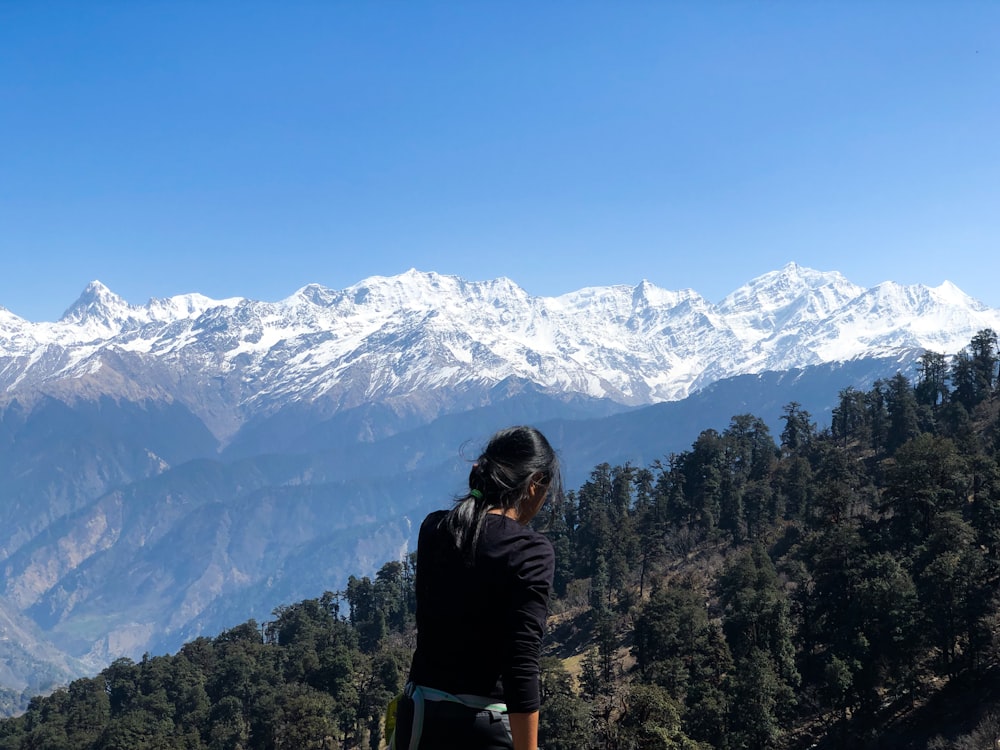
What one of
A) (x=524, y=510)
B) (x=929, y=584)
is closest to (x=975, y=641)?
(x=929, y=584)

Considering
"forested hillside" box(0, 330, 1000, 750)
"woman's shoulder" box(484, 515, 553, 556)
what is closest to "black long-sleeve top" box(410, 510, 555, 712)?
"woman's shoulder" box(484, 515, 553, 556)

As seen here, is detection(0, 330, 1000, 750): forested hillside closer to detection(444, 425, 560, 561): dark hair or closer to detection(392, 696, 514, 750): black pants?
detection(444, 425, 560, 561): dark hair

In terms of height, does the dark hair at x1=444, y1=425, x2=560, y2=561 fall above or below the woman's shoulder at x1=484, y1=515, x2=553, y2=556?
above

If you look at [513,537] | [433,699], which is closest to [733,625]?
[433,699]

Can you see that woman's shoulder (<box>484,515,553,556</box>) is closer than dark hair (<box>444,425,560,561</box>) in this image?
Yes

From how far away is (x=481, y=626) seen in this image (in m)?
5.27

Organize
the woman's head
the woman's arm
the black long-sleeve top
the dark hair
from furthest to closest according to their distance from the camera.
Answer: the woman's head → the dark hair → the black long-sleeve top → the woman's arm

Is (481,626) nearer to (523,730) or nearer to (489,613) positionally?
(489,613)

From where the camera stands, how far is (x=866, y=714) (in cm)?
4275

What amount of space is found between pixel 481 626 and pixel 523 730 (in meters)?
0.67

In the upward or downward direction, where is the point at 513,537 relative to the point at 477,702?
upward

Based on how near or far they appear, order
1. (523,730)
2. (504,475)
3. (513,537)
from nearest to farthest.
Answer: (523,730), (513,537), (504,475)

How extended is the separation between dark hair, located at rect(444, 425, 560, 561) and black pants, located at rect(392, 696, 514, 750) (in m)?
1.12

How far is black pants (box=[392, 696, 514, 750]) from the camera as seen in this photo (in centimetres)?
522
